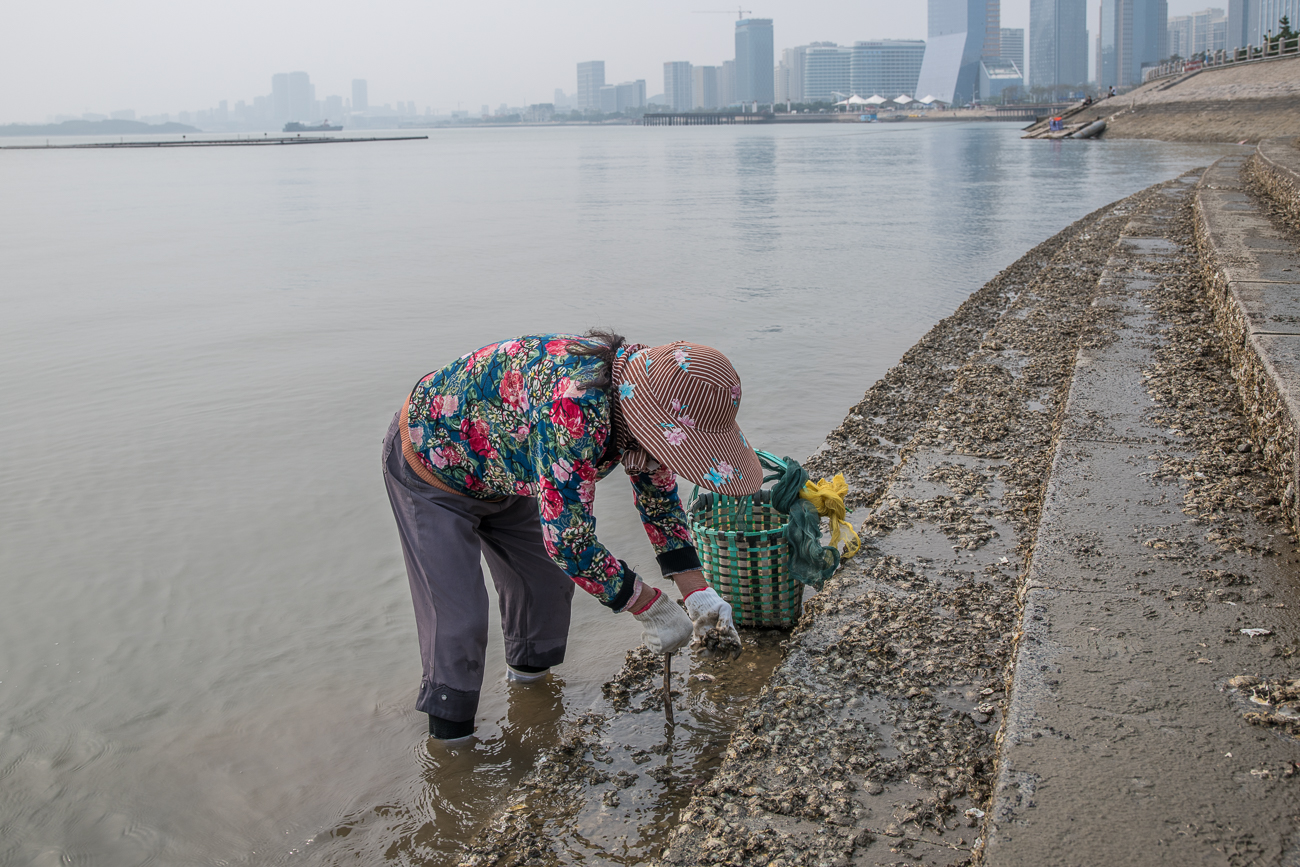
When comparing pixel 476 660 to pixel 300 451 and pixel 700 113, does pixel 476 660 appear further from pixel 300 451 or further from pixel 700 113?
pixel 700 113

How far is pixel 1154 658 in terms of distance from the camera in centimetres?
238

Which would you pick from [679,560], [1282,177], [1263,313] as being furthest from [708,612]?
[1282,177]

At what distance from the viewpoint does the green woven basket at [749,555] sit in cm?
321

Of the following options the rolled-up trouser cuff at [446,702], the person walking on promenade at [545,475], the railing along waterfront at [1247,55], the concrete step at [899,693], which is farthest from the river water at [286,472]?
the railing along waterfront at [1247,55]

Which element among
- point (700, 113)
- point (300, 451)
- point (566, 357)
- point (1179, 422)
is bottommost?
point (300, 451)

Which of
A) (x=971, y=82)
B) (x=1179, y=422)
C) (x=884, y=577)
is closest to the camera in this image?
(x=884, y=577)

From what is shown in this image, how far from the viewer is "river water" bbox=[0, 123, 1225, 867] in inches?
114

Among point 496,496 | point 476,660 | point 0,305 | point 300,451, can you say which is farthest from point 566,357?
point 0,305

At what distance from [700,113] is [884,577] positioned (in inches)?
6957

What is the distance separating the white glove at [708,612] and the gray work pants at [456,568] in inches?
22.1

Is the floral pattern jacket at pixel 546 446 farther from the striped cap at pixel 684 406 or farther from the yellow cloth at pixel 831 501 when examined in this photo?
the yellow cloth at pixel 831 501

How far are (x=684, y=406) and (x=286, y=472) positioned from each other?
14.3 feet

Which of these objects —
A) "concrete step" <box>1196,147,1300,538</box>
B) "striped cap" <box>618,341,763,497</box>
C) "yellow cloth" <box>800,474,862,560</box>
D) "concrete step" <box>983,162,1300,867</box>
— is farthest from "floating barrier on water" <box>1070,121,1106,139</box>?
"striped cap" <box>618,341,763,497</box>

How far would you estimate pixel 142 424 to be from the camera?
661 centimetres
